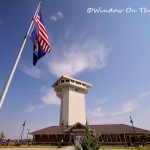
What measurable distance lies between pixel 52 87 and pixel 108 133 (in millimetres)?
25610

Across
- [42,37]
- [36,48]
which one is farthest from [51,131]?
[42,37]

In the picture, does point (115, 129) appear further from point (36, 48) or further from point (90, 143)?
point (36, 48)

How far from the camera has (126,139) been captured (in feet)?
138

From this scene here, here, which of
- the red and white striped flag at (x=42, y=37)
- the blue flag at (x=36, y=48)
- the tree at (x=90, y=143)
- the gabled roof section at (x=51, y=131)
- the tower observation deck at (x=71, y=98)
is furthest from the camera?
the tower observation deck at (x=71, y=98)

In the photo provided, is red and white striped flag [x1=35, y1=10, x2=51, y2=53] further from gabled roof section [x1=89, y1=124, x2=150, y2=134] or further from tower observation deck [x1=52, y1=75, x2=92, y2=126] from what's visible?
tower observation deck [x1=52, y1=75, x2=92, y2=126]

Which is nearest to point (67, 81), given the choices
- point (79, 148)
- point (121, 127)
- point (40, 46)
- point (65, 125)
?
point (65, 125)

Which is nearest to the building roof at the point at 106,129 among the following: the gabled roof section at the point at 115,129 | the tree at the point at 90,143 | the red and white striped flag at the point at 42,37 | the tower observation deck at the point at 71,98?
the gabled roof section at the point at 115,129

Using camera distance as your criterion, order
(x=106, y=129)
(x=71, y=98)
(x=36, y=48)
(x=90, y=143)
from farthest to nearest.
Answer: (x=71, y=98)
(x=106, y=129)
(x=90, y=143)
(x=36, y=48)

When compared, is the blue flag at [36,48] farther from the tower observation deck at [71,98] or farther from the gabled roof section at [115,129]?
the tower observation deck at [71,98]

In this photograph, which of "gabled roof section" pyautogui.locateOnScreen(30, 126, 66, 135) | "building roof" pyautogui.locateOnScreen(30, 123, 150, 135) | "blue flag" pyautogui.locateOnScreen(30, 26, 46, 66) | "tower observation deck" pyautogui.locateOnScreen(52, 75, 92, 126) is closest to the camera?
"blue flag" pyautogui.locateOnScreen(30, 26, 46, 66)

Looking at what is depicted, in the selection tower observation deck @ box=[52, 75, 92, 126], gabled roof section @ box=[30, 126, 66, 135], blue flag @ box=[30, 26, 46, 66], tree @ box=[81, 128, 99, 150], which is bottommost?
tree @ box=[81, 128, 99, 150]

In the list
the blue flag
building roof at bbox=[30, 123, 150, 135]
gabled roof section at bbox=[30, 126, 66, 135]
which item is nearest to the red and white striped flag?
the blue flag

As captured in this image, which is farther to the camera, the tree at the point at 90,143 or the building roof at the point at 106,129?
the building roof at the point at 106,129

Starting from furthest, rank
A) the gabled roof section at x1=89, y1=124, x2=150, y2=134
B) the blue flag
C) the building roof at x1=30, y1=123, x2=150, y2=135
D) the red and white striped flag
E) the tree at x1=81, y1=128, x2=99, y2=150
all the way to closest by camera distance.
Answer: the building roof at x1=30, y1=123, x2=150, y2=135 < the gabled roof section at x1=89, y1=124, x2=150, y2=134 < the tree at x1=81, y1=128, x2=99, y2=150 < the red and white striped flag < the blue flag
